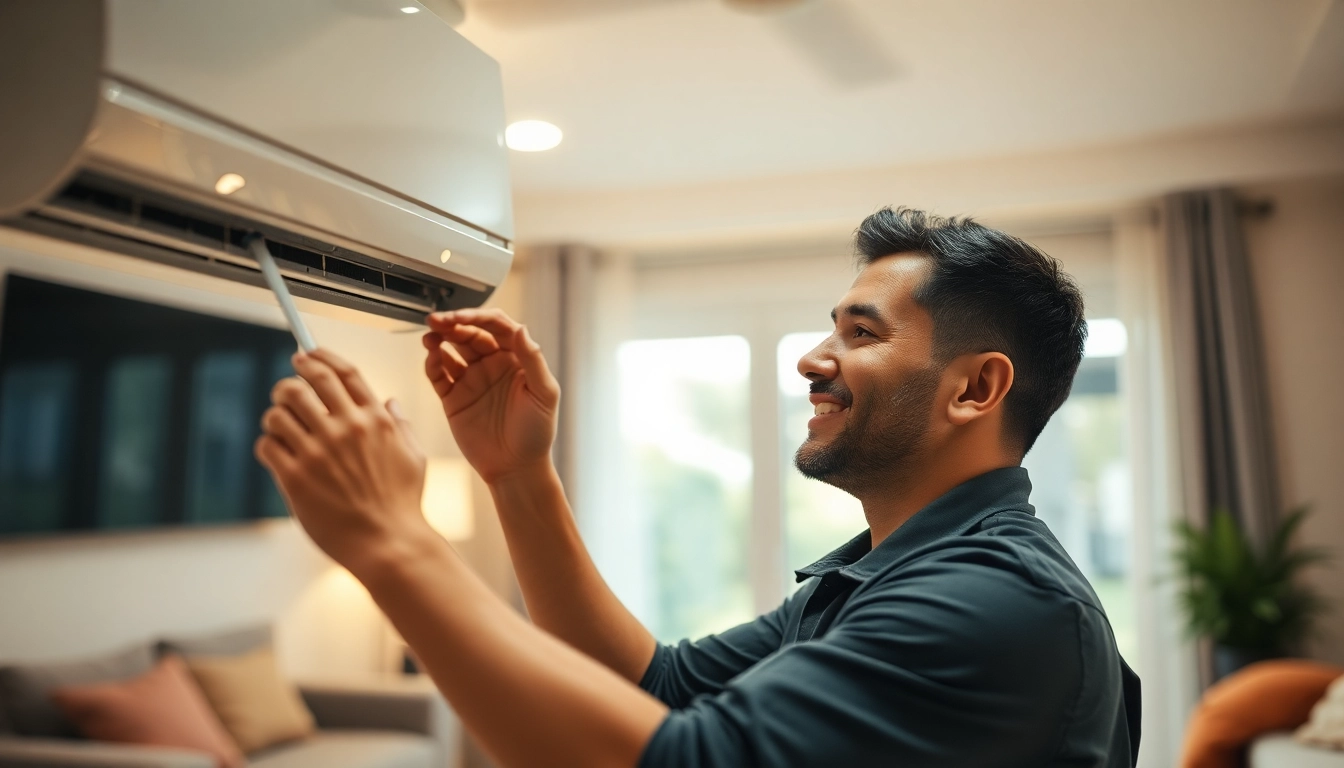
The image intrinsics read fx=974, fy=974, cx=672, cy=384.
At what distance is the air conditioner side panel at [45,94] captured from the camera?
0.58 metres

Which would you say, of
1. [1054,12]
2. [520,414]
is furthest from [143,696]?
[1054,12]

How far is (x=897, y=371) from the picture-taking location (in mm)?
1113

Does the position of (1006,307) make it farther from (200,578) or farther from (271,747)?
(200,578)

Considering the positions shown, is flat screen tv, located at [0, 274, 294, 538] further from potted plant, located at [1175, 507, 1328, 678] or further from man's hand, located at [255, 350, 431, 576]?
potted plant, located at [1175, 507, 1328, 678]

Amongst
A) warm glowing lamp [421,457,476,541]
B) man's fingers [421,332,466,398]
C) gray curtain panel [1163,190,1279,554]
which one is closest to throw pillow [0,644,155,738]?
warm glowing lamp [421,457,476,541]

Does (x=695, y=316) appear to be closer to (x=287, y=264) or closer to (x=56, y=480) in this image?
(x=56, y=480)

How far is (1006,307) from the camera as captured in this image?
1150 millimetres

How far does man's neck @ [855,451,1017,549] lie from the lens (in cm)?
112

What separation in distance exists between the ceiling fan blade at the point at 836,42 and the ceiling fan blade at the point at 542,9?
36cm

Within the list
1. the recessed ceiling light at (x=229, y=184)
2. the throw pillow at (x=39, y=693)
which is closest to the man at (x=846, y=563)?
the recessed ceiling light at (x=229, y=184)

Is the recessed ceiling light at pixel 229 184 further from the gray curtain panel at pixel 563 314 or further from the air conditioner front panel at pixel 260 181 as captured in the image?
the gray curtain panel at pixel 563 314

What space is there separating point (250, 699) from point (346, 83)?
9.39ft

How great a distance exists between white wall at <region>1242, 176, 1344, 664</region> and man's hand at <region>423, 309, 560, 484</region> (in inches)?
144

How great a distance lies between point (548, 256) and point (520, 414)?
3.61 metres
